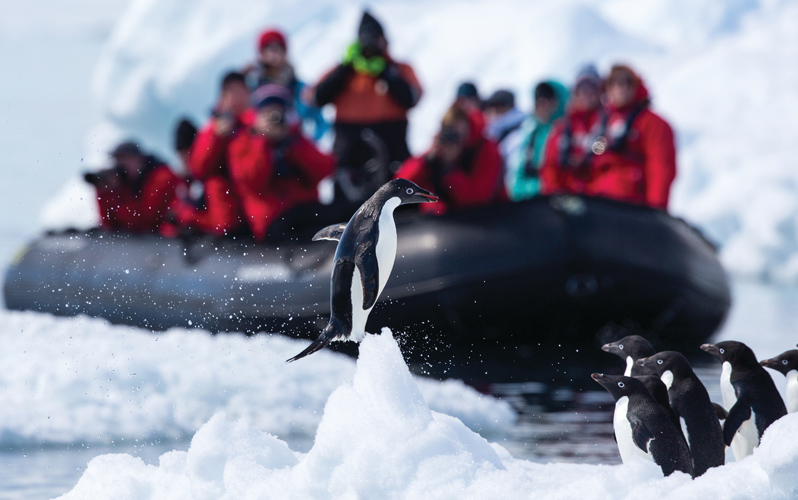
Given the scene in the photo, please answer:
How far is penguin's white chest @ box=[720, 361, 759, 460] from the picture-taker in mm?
3117

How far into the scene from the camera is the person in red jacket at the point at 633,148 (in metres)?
7.07

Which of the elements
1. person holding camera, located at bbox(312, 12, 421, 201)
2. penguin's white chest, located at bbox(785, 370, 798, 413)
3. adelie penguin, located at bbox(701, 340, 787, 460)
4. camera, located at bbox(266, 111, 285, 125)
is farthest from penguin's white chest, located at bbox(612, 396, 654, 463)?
person holding camera, located at bbox(312, 12, 421, 201)

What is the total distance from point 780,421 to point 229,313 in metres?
4.69

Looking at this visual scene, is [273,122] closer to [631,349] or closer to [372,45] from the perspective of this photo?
[372,45]

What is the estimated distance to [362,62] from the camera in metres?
7.46

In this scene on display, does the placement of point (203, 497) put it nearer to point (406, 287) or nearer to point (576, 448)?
point (576, 448)

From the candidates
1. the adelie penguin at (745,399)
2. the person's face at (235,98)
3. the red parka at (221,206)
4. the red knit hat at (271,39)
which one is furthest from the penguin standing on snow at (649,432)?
the red knit hat at (271,39)

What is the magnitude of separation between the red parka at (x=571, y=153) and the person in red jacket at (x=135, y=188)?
281 centimetres

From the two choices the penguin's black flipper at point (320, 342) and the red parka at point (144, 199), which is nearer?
the penguin's black flipper at point (320, 342)

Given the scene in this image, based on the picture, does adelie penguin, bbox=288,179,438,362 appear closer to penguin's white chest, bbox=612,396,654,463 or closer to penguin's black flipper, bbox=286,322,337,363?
penguin's black flipper, bbox=286,322,337,363

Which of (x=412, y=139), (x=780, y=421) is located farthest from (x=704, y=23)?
(x=780, y=421)

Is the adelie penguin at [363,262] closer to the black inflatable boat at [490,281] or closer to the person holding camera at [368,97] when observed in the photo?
the black inflatable boat at [490,281]

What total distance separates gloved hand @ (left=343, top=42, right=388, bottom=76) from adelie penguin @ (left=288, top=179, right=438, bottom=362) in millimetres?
4942

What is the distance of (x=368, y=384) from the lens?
2.74m
